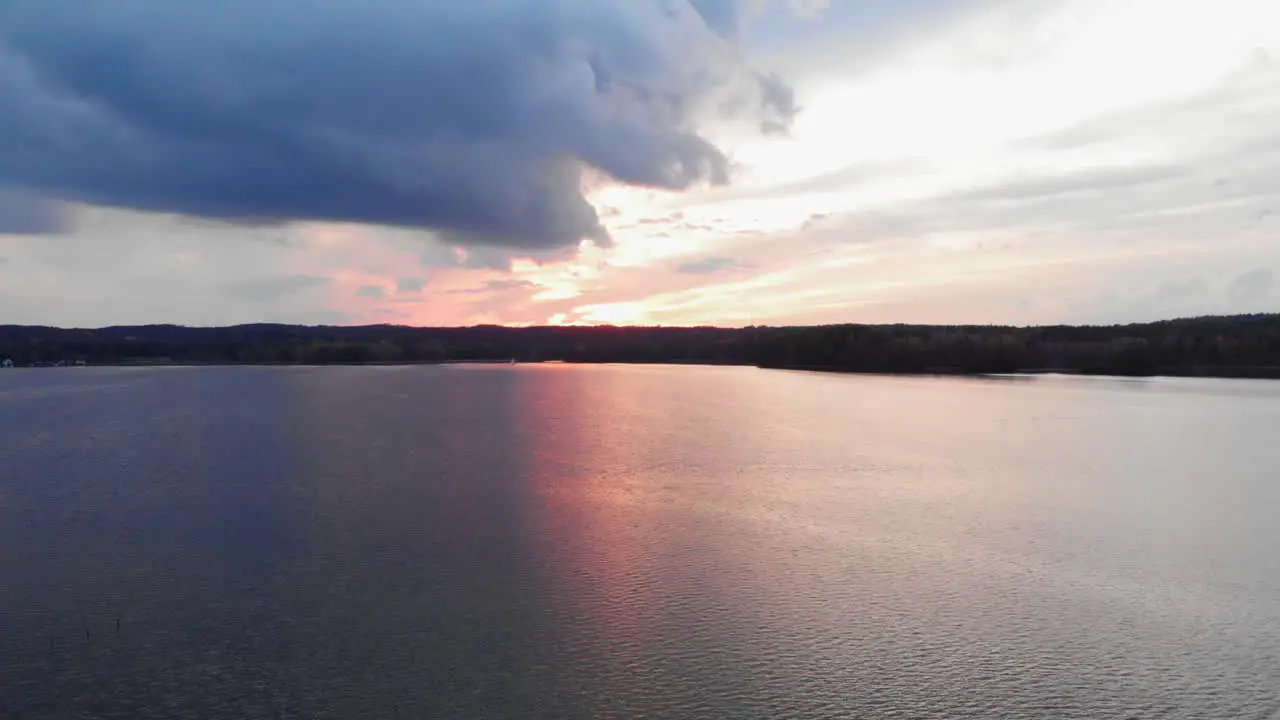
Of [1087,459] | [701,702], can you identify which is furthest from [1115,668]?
[1087,459]

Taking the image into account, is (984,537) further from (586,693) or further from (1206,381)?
(1206,381)

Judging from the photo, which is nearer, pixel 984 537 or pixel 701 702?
pixel 701 702

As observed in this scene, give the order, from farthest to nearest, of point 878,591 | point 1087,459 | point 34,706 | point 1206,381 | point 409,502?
point 1206,381 → point 1087,459 → point 409,502 → point 878,591 → point 34,706

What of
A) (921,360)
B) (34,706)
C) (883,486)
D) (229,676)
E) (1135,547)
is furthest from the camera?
(921,360)

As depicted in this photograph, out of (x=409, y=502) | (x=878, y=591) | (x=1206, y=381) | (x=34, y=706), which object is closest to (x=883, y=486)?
(x=878, y=591)

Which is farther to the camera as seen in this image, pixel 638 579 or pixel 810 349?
Answer: pixel 810 349

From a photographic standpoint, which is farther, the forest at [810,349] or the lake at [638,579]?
the forest at [810,349]

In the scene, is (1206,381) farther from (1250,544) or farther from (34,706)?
(34,706)
